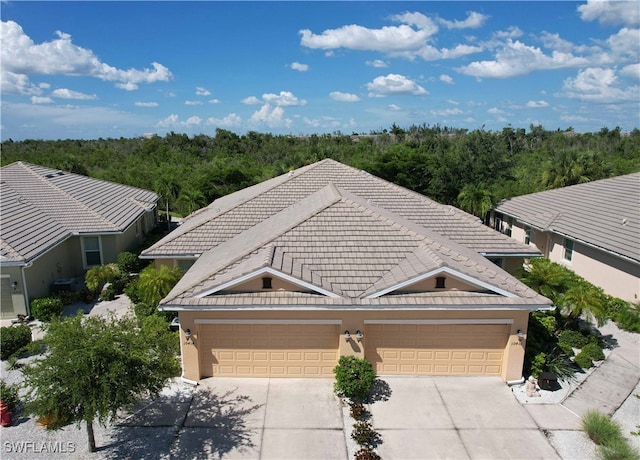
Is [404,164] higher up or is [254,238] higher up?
[404,164]

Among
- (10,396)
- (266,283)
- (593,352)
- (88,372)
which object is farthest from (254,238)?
(593,352)

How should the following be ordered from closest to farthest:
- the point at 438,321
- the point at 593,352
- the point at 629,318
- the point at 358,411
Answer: the point at 358,411, the point at 438,321, the point at 593,352, the point at 629,318

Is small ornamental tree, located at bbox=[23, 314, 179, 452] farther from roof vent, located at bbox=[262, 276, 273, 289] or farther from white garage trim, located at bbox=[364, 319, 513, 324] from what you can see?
white garage trim, located at bbox=[364, 319, 513, 324]

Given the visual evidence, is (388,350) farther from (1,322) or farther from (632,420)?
(1,322)

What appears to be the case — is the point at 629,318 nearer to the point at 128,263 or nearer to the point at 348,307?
the point at 348,307

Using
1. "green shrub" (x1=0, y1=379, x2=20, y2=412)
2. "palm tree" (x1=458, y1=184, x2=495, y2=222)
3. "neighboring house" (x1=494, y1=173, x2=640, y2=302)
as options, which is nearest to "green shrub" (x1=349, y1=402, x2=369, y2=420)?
"green shrub" (x1=0, y1=379, x2=20, y2=412)

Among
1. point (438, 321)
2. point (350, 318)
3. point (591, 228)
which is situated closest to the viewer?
point (350, 318)
